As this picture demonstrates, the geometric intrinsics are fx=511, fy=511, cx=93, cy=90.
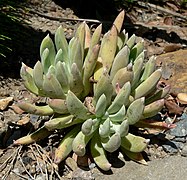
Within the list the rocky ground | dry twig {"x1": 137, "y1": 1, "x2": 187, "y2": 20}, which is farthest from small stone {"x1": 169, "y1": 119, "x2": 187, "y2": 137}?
dry twig {"x1": 137, "y1": 1, "x2": 187, "y2": 20}

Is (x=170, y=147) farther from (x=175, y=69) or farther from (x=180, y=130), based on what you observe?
(x=175, y=69)

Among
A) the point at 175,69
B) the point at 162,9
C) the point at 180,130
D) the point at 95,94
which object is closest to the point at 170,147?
the point at 180,130

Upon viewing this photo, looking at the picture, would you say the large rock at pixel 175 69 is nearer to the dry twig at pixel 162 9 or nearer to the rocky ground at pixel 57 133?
the rocky ground at pixel 57 133

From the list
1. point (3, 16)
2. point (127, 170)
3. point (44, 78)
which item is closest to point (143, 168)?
point (127, 170)

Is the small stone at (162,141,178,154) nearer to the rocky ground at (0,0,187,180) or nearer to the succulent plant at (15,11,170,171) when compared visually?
the rocky ground at (0,0,187,180)

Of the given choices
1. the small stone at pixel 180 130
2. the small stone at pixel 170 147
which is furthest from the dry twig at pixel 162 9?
the small stone at pixel 170 147

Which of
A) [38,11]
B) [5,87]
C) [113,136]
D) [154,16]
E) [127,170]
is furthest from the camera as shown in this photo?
[154,16]

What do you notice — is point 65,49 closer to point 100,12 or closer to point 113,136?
point 113,136
